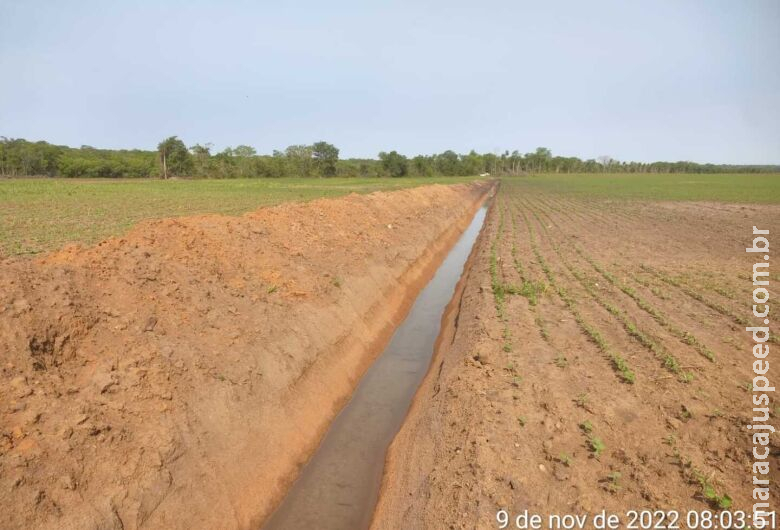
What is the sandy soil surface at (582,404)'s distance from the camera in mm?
5109

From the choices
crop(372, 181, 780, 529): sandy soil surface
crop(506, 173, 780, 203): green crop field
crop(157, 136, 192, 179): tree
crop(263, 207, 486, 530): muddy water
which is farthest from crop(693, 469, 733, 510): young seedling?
crop(157, 136, 192, 179): tree

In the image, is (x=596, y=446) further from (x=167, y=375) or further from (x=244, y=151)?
(x=244, y=151)

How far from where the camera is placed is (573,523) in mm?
4715

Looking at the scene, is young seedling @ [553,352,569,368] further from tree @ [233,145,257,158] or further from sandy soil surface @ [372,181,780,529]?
tree @ [233,145,257,158]

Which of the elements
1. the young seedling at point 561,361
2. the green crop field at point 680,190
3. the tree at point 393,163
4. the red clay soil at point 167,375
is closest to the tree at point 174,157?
the tree at point 393,163

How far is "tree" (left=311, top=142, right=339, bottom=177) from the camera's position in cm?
9975

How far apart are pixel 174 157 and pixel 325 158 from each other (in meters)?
31.2

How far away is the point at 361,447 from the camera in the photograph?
294 inches

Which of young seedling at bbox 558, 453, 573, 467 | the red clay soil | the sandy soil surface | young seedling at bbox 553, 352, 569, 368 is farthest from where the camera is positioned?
young seedling at bbox 553, 352, 569, 368

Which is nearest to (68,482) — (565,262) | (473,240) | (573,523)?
(573,523)

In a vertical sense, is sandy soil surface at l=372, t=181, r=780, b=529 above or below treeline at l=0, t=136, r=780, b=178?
below

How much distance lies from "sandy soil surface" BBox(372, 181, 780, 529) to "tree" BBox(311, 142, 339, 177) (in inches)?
3557

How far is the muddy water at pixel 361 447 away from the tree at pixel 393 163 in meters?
91.7

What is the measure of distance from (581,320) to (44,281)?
9987mm
